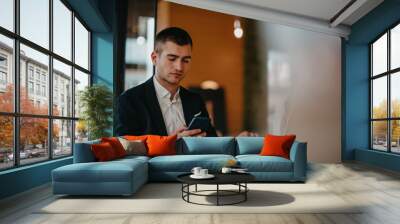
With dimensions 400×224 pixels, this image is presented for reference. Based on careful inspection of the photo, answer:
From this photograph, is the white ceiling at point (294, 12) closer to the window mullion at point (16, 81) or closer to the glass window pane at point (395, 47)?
the glass window pane at point (395, 47)

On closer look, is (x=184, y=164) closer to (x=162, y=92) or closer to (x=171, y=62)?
(x=162, y=92)

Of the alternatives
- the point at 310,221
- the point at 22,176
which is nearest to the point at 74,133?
the point at 22,176

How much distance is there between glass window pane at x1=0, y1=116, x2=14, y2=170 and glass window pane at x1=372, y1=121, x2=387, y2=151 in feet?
23.7

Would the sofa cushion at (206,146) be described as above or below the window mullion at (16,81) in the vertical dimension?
below

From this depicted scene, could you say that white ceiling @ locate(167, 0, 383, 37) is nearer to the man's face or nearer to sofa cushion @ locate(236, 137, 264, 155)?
the man's face

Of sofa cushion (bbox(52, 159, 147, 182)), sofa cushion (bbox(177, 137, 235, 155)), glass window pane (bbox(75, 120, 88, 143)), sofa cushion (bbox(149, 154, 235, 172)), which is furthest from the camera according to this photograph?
glass window pane (bbox(75, 120, 88, 143))

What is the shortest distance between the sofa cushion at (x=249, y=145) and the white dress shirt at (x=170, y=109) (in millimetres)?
1577

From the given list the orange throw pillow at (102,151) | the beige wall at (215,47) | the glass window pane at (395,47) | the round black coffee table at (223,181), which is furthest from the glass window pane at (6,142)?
the glass window pane at (395,47)

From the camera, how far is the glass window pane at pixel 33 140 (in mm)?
5254

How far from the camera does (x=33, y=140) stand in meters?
5.58

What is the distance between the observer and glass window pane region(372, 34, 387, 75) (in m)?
8.32

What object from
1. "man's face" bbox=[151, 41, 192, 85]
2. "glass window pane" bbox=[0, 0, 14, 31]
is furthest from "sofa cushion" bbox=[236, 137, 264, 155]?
"glass window pane" bbox=[0, 0, 14, 31]

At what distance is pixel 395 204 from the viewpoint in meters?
4.36

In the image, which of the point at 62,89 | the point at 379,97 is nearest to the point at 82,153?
the point at 62,89
